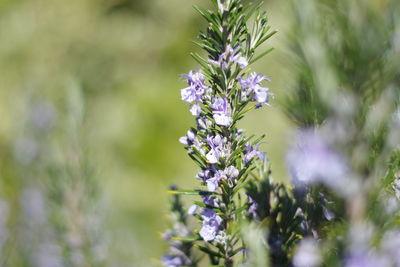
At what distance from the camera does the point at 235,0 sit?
0.30 meters

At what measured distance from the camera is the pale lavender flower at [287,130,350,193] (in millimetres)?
231

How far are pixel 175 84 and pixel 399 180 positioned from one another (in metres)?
1.97

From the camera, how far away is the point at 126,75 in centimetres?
245

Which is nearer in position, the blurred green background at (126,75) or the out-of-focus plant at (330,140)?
the out-of-focus plant at (330,140)

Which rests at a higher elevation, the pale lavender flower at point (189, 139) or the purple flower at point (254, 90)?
the purple flower at point (254, 90)

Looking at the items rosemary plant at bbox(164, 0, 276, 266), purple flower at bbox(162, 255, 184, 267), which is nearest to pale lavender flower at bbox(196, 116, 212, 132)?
rosemary plant at bbox(164, 0, 276, 266)

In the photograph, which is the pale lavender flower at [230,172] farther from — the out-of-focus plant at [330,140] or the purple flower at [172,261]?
the purple flower at [172,261]

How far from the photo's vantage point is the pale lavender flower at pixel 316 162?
0.23 meters

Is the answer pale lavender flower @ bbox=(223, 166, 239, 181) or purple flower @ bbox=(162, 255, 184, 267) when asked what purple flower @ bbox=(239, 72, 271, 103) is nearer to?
pale lavender flower @ bbox=(223, 166, 239, 181)

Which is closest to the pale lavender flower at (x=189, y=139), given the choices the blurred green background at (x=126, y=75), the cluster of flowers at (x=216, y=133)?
the cluster of flowers at (x=216, y=133)

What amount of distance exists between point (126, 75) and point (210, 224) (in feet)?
7.29

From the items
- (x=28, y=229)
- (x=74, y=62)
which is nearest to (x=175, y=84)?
(x=74, y=62)

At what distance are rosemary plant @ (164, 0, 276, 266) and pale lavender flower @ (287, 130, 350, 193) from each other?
3cm

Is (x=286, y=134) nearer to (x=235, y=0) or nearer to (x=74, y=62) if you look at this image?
(x=235, y=0)
